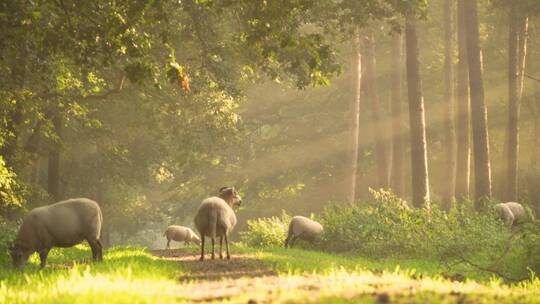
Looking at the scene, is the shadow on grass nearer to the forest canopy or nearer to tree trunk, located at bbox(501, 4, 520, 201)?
the forest canopy

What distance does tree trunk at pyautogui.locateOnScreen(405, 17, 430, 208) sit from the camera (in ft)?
89.6

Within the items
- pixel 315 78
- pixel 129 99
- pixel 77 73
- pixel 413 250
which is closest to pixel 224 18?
pixel 129 99

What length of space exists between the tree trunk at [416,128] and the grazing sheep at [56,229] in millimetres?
15302

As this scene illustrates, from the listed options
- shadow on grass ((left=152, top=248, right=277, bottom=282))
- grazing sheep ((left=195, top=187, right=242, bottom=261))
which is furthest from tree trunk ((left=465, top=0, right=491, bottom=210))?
shadow on grass ((left=152, top=248, right=277, bottom=282))

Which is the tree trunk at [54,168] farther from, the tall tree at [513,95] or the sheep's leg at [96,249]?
the tall tree at [513,95]

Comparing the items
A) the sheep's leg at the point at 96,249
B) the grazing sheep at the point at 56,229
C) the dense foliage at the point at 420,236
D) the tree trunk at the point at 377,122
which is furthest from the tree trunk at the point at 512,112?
the grazing sheep at the point at 56,229

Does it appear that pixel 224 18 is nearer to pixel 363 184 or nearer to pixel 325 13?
pixel 325 13

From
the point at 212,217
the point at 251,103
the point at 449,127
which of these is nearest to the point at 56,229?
the point at 212,217

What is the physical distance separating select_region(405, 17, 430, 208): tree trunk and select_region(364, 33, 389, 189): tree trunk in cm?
997

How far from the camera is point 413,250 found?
19.5 m

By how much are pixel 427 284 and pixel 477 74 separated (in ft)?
66.8

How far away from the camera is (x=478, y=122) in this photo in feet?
89.9

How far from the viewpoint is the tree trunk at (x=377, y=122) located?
127 ft

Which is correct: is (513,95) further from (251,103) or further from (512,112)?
(251,103)
